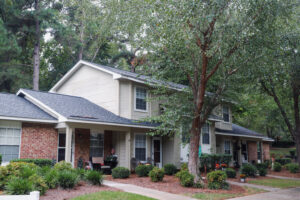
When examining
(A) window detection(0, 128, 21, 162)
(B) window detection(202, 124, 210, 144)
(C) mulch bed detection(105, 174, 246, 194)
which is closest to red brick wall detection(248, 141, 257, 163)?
(B) window detection(202, 124, 210, 144)

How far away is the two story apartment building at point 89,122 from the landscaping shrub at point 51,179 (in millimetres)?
3273

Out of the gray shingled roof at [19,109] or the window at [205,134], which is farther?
the window at [205,134]

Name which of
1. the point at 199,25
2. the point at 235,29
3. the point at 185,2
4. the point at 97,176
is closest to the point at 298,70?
the point at 235,29

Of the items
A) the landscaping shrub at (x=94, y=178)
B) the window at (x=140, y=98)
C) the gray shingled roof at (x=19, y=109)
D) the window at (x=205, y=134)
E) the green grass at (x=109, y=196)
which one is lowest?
the green grass at (x=109, y=196)

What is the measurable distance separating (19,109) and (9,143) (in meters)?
1.77

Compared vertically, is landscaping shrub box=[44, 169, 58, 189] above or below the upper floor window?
below

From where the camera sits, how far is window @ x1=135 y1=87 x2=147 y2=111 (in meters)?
17.6

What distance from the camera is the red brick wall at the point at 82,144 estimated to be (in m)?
15.4

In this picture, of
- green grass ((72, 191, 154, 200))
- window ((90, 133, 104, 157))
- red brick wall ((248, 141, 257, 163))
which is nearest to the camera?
green grass ((72, 191, 154, 200))

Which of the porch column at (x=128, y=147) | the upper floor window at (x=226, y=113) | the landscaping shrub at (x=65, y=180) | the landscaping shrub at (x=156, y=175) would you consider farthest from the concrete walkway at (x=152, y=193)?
the upper floor window at (x=226, y=113)

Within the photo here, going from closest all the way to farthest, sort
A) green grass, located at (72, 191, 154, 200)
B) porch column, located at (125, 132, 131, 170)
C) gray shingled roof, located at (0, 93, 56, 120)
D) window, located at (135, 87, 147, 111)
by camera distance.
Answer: green grass, located at (72, 191, 154, 200) → gray shingled roof, located at (0, 93, 56, 120) → porch column, located at (125, 132, 131, 170) → window, located at (135, 87, 147, 111)

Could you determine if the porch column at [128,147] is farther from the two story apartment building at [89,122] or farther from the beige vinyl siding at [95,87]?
the beige vinyl siding at [95,87]

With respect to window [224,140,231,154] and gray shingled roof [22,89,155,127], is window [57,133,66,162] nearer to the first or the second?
gray shingled roof [22,89,155,127]

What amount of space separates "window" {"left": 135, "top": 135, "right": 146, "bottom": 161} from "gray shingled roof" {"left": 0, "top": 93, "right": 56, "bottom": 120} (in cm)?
531
